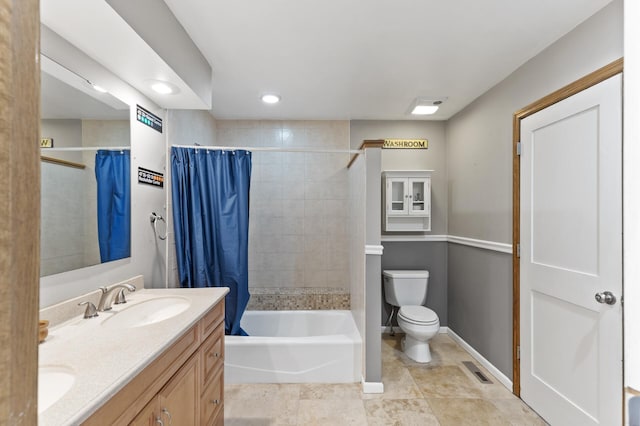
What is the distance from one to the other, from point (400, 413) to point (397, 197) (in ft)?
6.52

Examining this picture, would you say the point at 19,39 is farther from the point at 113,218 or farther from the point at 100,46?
the point at 113,218

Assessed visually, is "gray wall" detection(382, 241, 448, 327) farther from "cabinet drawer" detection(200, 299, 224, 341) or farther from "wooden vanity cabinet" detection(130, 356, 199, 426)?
"wooden vanity cabinet" detection(130, 356, 199, 426)

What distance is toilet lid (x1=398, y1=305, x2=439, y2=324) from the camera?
8.54ft

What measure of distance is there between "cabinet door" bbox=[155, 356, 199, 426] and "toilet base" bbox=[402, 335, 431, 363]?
204cm

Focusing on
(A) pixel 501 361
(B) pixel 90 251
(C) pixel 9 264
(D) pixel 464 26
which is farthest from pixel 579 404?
(B) pixel 90 251

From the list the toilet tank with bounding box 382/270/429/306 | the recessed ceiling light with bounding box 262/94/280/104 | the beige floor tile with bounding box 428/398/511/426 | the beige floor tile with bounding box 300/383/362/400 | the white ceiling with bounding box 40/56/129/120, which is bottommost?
the beige floor tile with bounding box 428/398/511/426

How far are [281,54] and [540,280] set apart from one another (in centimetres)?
232

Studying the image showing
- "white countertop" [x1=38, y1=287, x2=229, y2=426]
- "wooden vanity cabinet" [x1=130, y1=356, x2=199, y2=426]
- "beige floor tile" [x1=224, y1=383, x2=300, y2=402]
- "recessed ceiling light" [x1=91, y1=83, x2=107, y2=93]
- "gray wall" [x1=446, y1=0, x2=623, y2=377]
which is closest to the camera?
"white countertop" [x1=38, y1=287, x2=229, y2=426]

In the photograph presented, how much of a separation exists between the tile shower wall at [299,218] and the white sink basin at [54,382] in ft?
7.62

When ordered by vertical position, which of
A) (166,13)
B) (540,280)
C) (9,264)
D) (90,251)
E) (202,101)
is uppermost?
(166,13)

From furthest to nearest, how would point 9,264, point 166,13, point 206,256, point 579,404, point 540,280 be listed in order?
point 206,256
point 540,280
point 579,404
point 166,13
point 9,264

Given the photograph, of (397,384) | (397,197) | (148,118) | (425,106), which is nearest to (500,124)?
(425,106)

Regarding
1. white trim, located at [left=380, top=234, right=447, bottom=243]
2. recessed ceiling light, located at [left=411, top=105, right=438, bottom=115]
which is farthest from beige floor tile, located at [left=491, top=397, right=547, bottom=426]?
recessed ceiling light, located at [left=411, top=105, right=438, bottom=115]

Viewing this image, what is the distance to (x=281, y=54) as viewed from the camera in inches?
78.6
